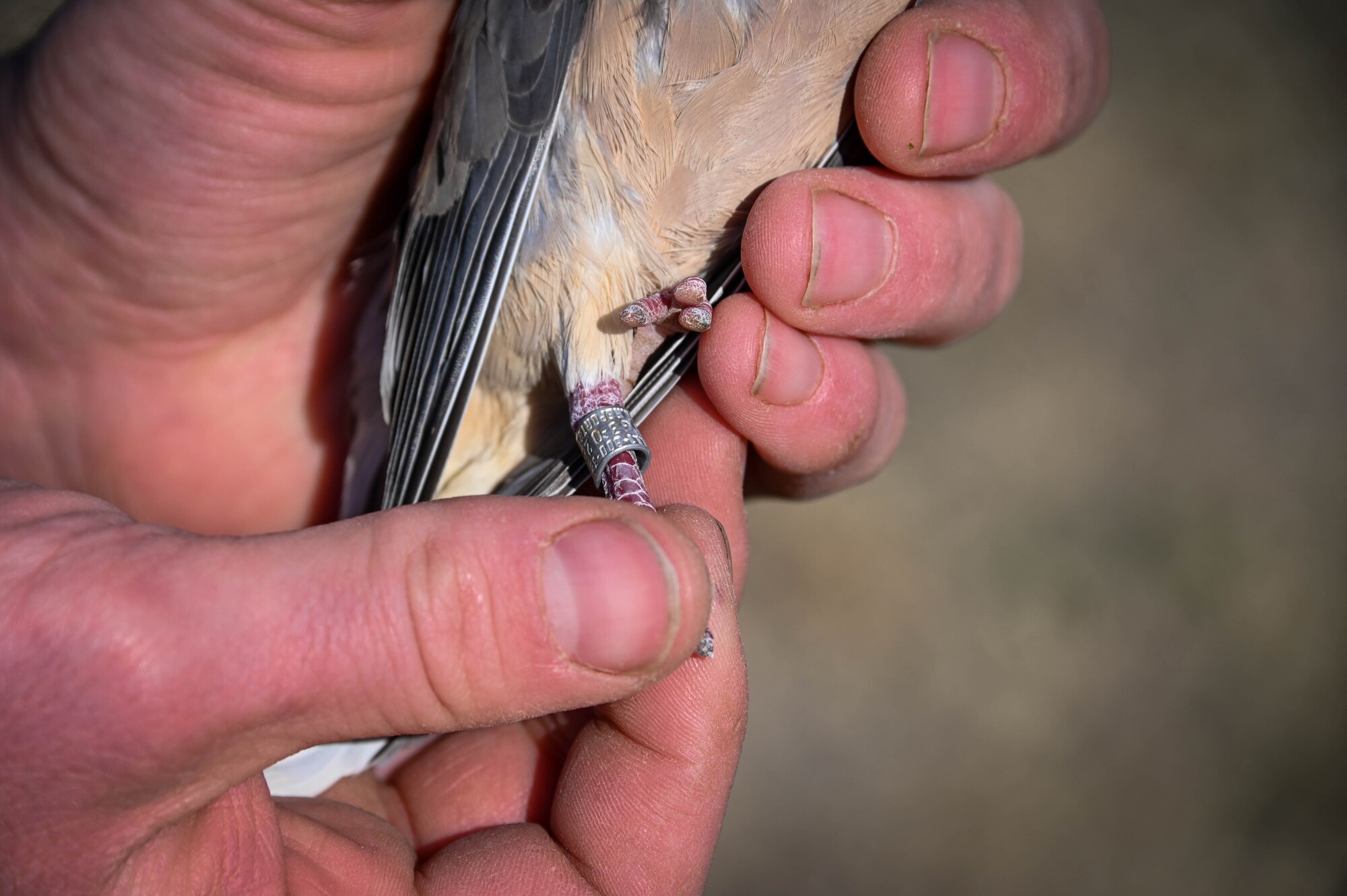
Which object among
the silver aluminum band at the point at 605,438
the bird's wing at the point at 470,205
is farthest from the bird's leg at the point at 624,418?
the bird's wing at the point at 470,205

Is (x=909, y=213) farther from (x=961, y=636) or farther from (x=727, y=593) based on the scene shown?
(x=961, y=636)

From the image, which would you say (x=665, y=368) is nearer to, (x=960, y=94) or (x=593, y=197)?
(x=593, y=197)

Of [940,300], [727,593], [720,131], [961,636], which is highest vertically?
[720,131]

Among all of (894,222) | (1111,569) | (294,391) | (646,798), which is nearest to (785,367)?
(894,222)

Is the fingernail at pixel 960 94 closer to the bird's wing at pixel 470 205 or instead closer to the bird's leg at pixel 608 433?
the bird's wing at pixel 470 205

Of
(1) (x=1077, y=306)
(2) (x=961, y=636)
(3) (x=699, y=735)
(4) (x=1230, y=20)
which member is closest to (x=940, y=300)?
(3) (x=699, y=735)

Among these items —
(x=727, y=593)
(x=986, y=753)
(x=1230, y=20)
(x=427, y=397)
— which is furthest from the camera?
(x=1230, y=20)
